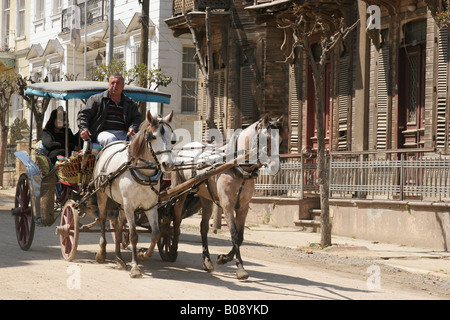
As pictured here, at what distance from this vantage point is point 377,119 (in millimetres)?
20562

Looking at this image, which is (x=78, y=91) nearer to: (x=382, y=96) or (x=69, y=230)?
(x=69, y=230)

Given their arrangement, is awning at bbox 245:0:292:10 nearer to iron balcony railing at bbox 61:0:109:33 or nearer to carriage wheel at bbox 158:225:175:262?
carriage wheel at bbox 158:225:175:262

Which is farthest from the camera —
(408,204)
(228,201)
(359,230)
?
(359,230)

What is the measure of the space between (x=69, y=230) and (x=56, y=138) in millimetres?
2333

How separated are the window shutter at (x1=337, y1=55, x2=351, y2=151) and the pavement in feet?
9.50

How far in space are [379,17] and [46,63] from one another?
25.6m

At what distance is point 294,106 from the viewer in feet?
80.3

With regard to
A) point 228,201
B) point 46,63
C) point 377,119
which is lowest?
point 228,201

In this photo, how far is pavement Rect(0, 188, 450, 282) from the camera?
1365cm

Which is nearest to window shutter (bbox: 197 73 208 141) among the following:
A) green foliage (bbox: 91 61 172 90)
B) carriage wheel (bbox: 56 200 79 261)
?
green foliage (bbox: 91 61 172 90)

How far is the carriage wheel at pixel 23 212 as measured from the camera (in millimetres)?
13492

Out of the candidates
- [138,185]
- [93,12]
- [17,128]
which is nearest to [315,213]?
[138,185]
